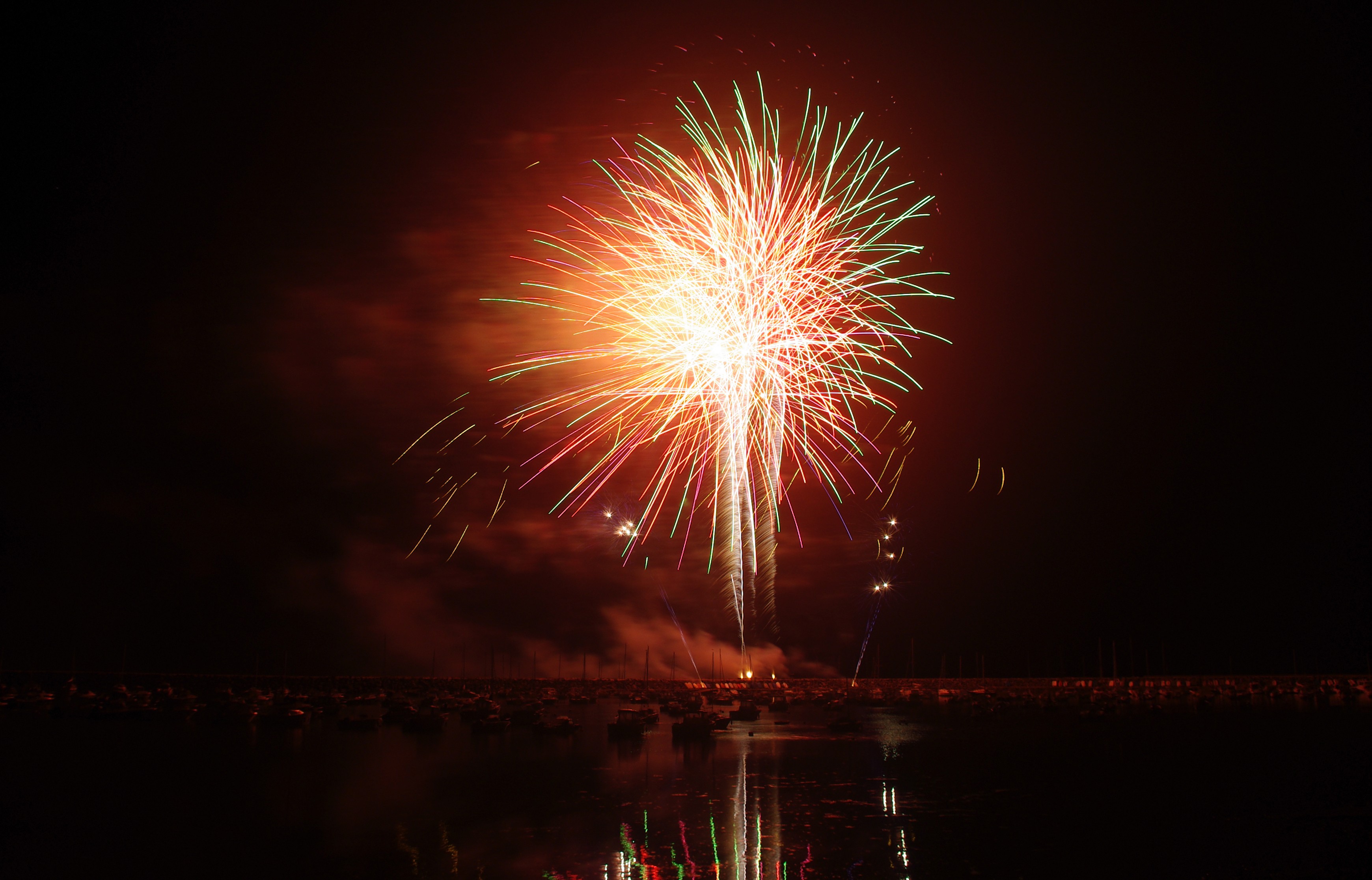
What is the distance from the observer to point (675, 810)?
1736 cm

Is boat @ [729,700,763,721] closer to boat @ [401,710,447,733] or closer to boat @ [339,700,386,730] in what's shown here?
boat @ [401,710,447,733]

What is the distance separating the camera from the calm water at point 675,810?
1326 cm

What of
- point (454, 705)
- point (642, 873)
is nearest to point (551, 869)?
point (642, 873)

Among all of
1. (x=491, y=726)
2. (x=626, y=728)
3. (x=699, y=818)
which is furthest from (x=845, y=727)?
(x=699, y=818)

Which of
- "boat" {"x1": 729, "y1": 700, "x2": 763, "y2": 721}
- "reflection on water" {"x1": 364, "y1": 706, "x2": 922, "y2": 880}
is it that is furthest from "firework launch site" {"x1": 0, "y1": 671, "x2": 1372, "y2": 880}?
"boat" {"x1": 729, "y1": 700, "x2": 763, "y2": 721}

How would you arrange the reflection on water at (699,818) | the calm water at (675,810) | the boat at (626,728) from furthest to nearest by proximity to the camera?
the boat at (626,728) < the calm water at (675,810) < the reflection on water at (699,818)

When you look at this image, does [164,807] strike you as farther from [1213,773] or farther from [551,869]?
[1213,773]

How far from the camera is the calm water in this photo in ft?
43.5

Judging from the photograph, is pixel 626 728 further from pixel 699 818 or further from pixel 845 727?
pixel 699 818

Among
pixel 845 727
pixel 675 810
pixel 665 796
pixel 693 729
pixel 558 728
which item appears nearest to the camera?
pixel 675 810

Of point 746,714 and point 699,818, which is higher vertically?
point 699,818

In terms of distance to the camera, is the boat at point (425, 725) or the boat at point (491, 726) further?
the boat at point (425, 725)

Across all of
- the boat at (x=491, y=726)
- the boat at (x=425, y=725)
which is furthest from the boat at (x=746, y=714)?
the boat at (x=425, y=725)

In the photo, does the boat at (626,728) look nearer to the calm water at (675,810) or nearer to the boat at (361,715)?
the calm water at (675,810)
